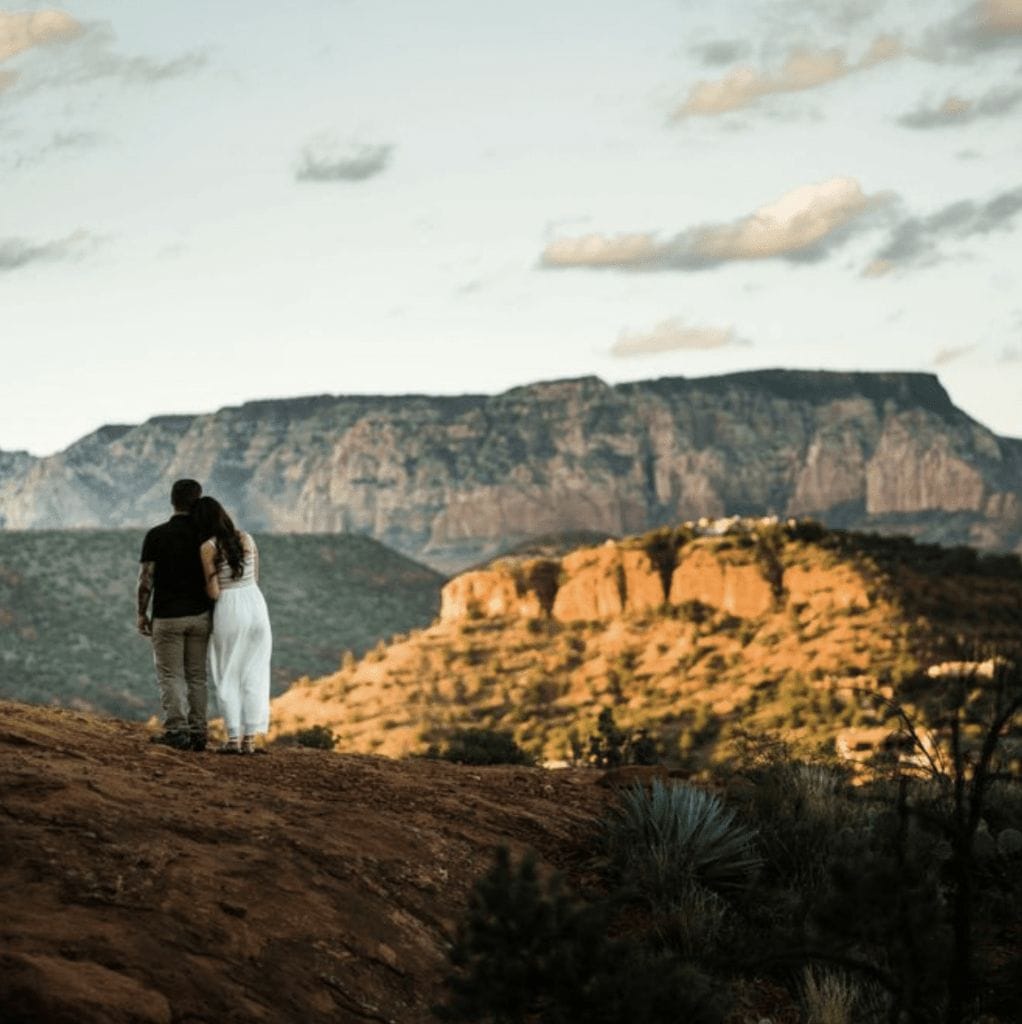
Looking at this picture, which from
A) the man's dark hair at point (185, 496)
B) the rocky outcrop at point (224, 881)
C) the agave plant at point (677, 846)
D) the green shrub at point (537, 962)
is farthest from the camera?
the man's dark hair at point (185, 496)

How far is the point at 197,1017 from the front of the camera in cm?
635

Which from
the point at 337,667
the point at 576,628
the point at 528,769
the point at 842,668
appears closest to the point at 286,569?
the point at 337,667

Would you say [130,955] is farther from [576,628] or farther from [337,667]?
[337,667]

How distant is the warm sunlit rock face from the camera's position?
144 ft

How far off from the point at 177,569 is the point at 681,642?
43301 mm

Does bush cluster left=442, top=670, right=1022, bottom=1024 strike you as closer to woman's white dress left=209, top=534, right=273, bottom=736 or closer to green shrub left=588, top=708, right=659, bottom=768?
woman's white dress left=209, top=534, right=273, bottom=736

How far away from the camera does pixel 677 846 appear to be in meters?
9.71

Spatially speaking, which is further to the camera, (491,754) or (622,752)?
(622,752)

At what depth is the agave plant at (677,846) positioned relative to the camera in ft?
30.9

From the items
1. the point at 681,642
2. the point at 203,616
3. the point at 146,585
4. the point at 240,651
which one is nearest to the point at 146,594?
the point at 146,585

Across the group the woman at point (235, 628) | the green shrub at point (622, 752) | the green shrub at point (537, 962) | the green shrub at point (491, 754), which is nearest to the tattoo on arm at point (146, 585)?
the woman at point (235, 628)

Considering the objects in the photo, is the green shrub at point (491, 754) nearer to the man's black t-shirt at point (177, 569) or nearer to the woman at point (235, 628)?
the woman at point (235, 628)

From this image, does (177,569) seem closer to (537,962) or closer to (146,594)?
(146,594)

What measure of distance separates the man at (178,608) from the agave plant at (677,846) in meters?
3.15
